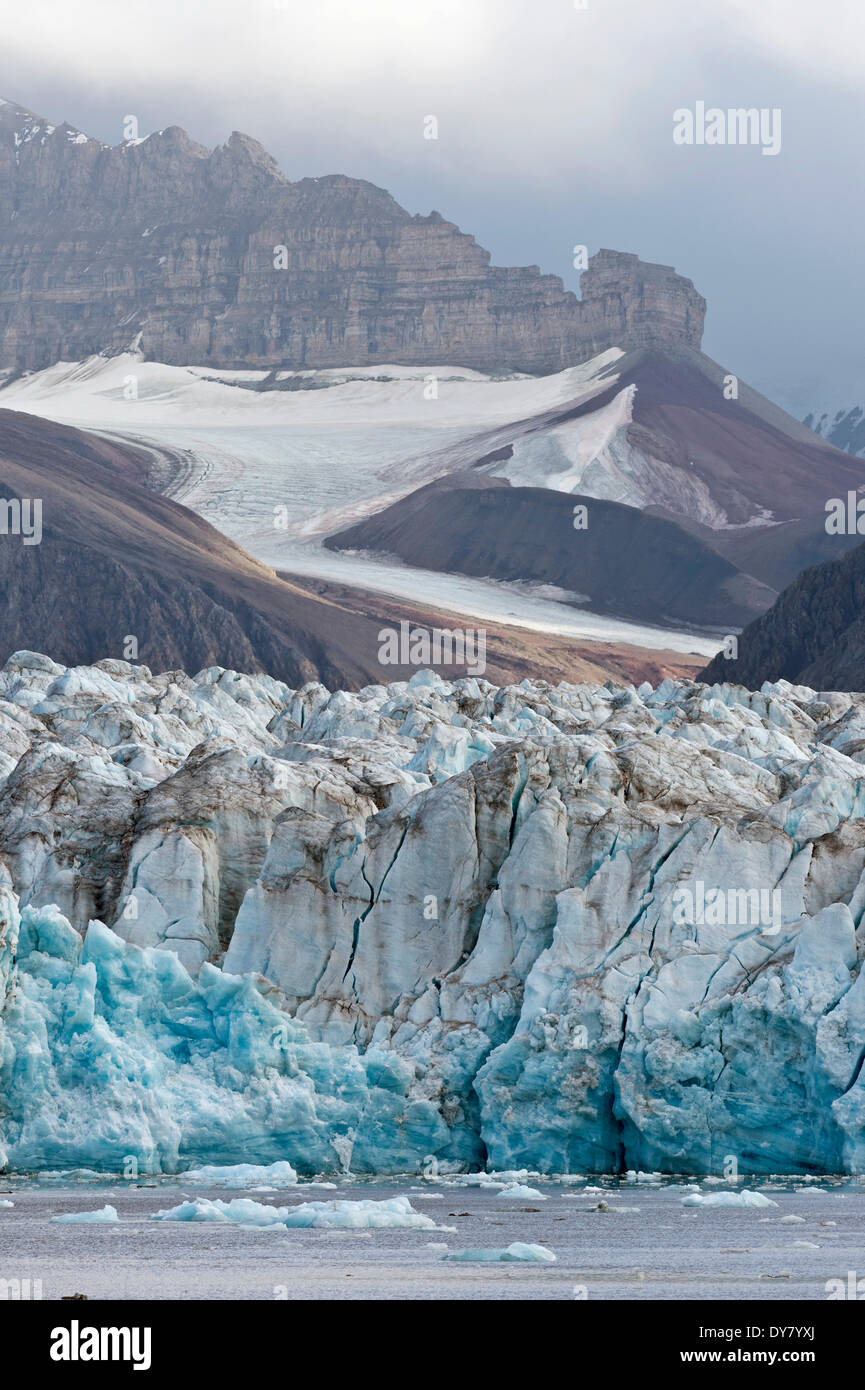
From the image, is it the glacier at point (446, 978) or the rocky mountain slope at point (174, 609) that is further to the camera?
the rocky mountain slope at point (174, 609)

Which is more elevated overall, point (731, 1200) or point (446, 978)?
point (446, 978)

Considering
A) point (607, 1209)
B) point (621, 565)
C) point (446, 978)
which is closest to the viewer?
point (607, 1209)

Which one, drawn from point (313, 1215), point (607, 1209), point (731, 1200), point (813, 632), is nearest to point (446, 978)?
point (607, 1209)

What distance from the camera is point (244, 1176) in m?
22.9

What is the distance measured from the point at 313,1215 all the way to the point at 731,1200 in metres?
4.65

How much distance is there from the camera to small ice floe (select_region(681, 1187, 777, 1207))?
20469 mm

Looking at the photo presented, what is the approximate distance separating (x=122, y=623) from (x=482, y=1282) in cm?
12493

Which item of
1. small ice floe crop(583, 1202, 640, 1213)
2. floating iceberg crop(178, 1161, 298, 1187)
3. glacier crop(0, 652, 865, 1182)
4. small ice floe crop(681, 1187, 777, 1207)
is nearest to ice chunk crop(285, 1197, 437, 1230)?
small ice floe crop(583, 1202, 640, 1213)

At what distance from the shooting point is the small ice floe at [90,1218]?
19375mm

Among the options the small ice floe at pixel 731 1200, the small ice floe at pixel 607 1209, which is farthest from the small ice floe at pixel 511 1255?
the small ice floe at pixel 731 1200

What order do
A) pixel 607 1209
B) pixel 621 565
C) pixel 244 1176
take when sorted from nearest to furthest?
pixel 607 1209, pixel 244 1176, pixel 621 565

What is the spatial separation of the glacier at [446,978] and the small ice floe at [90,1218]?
12.6 feet

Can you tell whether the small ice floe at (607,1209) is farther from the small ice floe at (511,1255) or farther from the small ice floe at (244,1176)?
the small ice floe at (244,1176)

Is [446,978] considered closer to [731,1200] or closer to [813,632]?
[731,1200]
